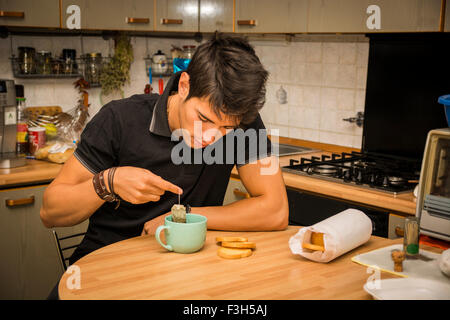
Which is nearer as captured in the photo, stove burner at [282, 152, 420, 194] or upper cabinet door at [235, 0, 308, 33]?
stove burner at [282, 152, 420, 194]

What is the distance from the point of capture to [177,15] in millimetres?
3174

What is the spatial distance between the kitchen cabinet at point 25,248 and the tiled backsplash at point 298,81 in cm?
81

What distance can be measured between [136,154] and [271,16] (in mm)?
1590

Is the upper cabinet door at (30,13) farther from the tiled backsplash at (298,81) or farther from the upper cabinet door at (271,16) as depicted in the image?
the upper cabinet door at (271,16)

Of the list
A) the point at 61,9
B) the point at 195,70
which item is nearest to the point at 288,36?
the point at 61,9

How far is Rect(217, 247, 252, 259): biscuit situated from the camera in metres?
1.30

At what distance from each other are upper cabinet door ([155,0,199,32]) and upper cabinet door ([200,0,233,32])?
0.04 metres

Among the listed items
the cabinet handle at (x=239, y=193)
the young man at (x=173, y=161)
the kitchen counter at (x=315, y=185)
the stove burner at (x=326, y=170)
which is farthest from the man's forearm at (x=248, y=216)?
the cabinet handle at (x=239, y=193)

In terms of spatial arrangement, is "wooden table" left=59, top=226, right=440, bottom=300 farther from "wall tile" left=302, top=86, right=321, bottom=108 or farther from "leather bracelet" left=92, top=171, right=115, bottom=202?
"wall tile" left=302, top=86, right=321, bottom=108

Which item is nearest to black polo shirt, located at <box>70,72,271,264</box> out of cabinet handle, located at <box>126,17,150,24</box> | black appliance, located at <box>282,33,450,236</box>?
black appliance, located at <box>282,33,450,236</box>

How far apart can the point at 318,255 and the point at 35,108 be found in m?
2.37

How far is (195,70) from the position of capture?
1380mm

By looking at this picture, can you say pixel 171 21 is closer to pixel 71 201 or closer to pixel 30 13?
pixel 30 13

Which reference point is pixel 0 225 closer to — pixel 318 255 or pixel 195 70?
pixel 195 70
